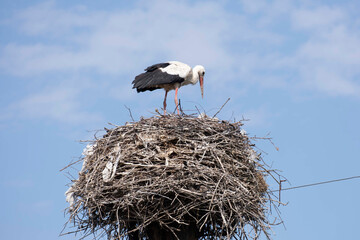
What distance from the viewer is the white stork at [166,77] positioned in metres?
11.4

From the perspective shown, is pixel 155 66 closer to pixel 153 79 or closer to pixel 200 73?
pixel 153 79

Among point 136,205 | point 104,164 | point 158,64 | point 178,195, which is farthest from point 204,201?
point 158,64

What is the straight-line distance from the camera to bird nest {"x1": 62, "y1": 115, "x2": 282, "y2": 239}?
8.34 metres

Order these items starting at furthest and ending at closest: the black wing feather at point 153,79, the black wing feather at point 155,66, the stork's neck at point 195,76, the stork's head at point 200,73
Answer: the stork's head at point 200,73 → the stork's neck at point 195,76 → the black wing feather at point 155,66 → the black wing feather at point 153,79

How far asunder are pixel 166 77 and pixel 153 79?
0.87ft

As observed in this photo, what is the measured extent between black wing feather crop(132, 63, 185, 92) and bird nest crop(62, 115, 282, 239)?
6.67 feet

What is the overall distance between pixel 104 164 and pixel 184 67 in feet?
12.3

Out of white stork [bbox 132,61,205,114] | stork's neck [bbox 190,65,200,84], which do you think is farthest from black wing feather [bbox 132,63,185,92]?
stork's neck [bbox 190,65,200,84]

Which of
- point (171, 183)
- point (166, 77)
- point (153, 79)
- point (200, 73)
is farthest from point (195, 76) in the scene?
point (171, 183)

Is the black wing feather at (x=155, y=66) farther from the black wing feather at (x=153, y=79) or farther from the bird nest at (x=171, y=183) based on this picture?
the bird nest at (x=171, y=183)

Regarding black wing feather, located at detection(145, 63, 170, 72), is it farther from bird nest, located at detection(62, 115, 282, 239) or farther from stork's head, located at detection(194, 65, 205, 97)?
bird nest, located at detection(62, 115, 282, 239)

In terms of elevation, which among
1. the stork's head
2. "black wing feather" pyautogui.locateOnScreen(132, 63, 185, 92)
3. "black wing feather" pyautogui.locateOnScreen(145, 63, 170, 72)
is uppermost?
the stork's head

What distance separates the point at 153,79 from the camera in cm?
1148

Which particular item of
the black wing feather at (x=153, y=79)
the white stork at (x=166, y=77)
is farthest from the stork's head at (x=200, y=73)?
the black wing feather at (x=153, y=79)
